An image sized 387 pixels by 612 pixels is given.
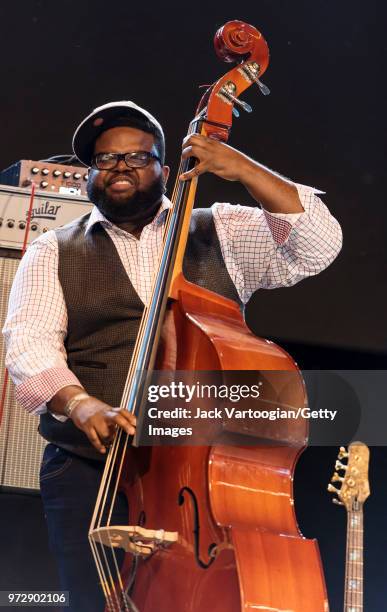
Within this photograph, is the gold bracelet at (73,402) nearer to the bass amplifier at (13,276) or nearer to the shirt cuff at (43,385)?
the shirt cuff at (43,385)

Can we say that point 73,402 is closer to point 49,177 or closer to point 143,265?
point 143,265

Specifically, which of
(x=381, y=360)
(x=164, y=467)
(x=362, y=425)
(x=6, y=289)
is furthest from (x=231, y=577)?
(x=381, y=360)

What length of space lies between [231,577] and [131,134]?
1.08m

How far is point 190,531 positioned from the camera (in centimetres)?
170

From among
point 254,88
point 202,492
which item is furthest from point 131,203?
point 254,88

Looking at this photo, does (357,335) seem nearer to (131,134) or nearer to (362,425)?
(362,425)

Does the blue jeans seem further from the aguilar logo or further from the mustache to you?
the aguilar logo

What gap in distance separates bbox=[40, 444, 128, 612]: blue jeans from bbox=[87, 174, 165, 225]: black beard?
554 mm

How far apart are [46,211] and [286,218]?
3.85 ft

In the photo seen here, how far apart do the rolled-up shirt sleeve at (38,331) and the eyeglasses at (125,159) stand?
8.4 inches

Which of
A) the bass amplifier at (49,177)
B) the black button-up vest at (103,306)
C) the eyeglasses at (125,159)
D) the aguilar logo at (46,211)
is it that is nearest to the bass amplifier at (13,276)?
the aguilar logo at (46,211)

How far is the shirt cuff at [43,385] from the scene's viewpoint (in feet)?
6.45

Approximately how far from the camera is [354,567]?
6.06 feet

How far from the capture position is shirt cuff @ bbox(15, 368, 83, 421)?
1967 mm
